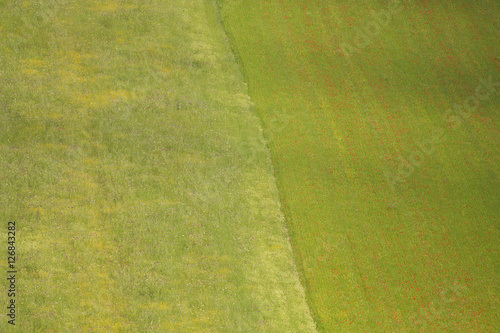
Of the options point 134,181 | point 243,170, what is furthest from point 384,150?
point 134,181

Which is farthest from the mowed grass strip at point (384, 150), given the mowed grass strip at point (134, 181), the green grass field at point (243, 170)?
the mowed grass strip at point (134, 181)

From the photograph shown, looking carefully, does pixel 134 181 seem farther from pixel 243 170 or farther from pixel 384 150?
pixel 384 150

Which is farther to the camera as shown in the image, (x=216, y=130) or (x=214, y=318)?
(x=216, y=130)

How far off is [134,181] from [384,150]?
10258 millimetres

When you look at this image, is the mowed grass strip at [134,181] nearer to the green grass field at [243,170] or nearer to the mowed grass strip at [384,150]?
the green grass field at [243,170]

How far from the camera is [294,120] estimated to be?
78.2 ft

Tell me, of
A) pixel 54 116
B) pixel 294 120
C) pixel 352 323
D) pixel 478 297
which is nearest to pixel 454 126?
pixel 294 120

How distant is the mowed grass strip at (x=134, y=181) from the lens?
15.8m

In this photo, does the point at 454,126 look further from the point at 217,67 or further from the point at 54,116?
the point at 54,116

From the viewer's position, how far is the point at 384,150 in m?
23.3

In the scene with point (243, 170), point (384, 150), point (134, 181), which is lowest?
point (134, 181)

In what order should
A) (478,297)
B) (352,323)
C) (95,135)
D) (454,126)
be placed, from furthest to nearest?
(454,126)
(95,135)
(478,297)
(352,323)

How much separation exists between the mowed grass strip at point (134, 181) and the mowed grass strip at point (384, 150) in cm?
127

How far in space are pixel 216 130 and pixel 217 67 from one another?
477 cm
